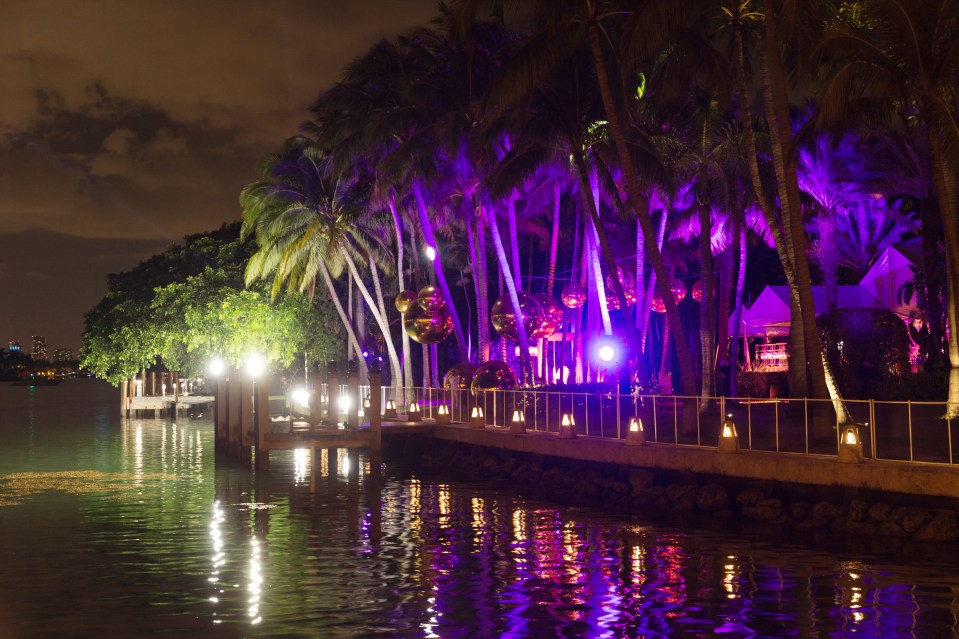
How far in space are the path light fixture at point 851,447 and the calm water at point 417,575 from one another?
2.21 meters

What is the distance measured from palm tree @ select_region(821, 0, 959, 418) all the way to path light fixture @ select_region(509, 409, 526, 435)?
11.8 meters

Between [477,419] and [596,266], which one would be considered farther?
[596,266]

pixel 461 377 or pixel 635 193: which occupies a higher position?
pixel 635 193

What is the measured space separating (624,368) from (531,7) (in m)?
11.3

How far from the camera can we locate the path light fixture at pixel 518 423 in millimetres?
31562

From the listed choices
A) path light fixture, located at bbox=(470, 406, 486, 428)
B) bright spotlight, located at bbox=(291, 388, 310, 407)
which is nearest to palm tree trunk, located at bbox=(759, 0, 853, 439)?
path light fixture, located at bbox=(470, 406, 486, 428)

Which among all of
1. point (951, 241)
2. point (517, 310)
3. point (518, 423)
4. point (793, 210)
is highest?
point (793, 210)

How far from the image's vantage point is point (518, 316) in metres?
37.9

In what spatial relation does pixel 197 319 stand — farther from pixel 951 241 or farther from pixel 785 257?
pixel 951 241

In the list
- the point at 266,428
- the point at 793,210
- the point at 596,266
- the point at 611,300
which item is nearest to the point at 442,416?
the point at 266,428

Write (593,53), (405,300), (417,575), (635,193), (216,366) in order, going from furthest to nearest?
(216,366), (405,300), (593,53), (635,193), (417,575)

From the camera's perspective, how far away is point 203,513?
82.7 feet

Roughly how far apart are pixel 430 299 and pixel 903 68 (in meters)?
19.5

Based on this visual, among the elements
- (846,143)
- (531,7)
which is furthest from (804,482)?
(846,143)
